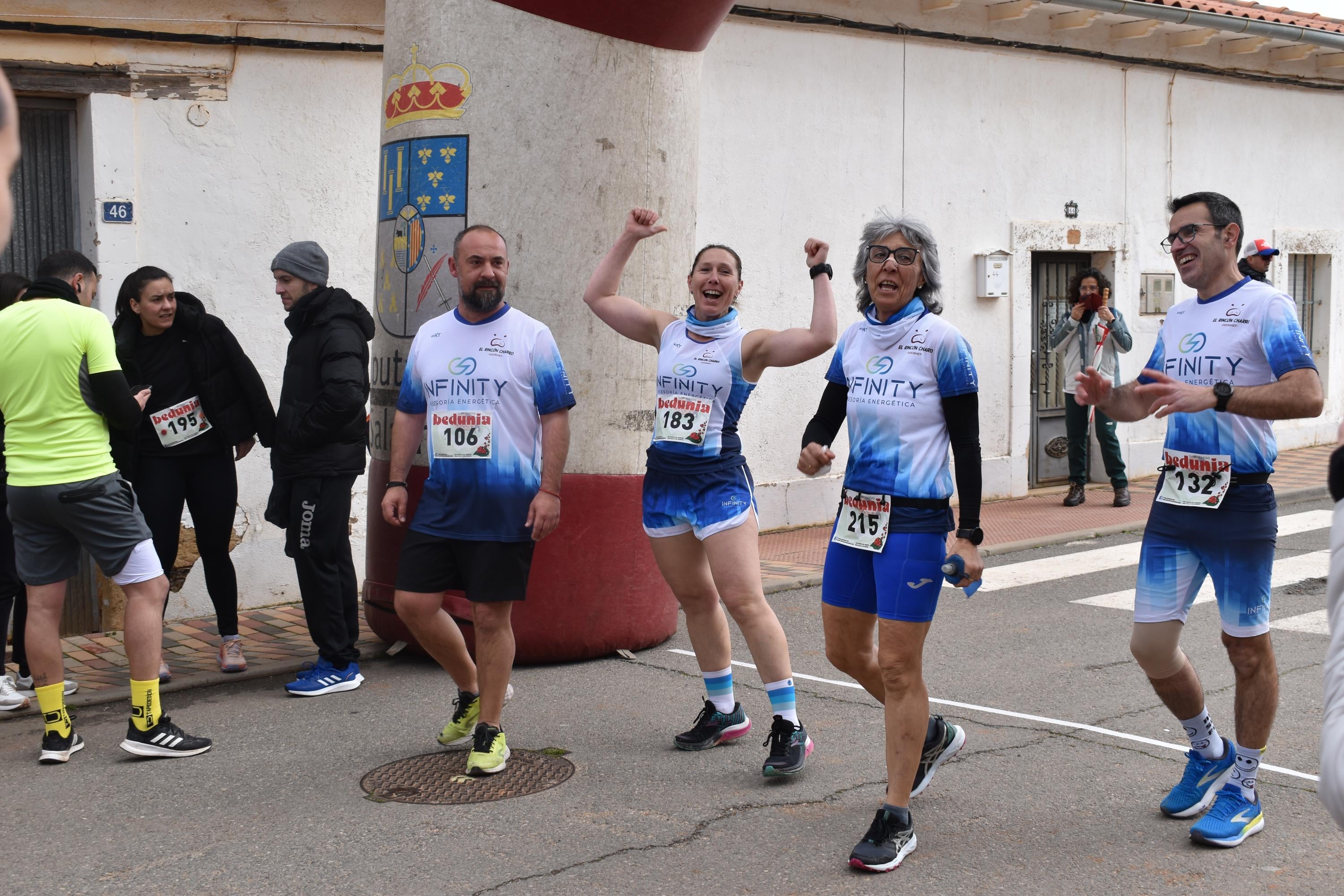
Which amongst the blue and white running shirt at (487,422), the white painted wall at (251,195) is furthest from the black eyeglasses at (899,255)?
the white painted wall at (251,195)

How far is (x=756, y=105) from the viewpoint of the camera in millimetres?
10680

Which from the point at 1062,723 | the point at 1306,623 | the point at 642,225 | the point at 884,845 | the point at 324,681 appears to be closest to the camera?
the point at 884,845

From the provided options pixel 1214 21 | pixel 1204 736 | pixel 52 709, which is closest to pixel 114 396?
pixel 52 709

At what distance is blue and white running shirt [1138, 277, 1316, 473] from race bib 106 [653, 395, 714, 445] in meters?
A: 1.63

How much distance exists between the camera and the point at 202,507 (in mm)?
6637

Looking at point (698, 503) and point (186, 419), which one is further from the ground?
point (186, 419)

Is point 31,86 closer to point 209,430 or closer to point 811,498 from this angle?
point 209,430

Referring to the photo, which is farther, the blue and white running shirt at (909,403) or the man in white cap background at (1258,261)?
the man in white cap background at (1258,261)

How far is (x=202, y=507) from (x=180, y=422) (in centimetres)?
43

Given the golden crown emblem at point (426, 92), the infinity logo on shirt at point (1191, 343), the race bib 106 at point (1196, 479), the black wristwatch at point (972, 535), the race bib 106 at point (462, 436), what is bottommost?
the black wristwatch at point (972, 535)

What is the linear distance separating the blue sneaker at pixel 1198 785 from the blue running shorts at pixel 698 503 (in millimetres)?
1780

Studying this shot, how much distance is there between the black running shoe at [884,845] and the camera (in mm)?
Result: 4168

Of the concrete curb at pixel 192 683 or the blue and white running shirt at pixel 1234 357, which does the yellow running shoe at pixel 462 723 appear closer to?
the concrete curb at pixel 192 683

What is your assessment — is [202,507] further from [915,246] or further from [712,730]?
[915,246]
